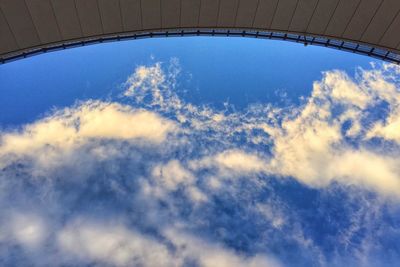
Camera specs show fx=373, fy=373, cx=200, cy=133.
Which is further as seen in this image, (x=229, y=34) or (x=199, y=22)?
(x=229, y=34)

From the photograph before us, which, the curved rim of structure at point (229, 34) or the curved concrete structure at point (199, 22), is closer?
the curved concrete structure at point (199, 22)

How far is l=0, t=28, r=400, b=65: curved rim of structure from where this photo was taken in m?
22.3

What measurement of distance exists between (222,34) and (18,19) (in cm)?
1193

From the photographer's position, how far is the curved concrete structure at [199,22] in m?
20.5

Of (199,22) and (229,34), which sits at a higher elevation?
(229,34)

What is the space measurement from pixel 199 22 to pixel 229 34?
231 centimetres

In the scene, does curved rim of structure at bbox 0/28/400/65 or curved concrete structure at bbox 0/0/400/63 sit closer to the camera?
curved concrete structure at bbox 0/0/400/63

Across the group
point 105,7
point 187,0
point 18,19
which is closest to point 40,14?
point 18,19

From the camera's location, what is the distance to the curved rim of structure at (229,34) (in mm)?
22266

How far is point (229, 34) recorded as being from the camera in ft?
79.2

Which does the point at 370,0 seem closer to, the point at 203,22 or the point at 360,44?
the point at 360,44

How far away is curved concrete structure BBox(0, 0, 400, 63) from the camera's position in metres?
20.5

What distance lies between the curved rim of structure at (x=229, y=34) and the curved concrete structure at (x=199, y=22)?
0.06m

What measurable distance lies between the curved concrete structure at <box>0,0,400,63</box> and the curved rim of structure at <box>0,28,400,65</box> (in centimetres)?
6
